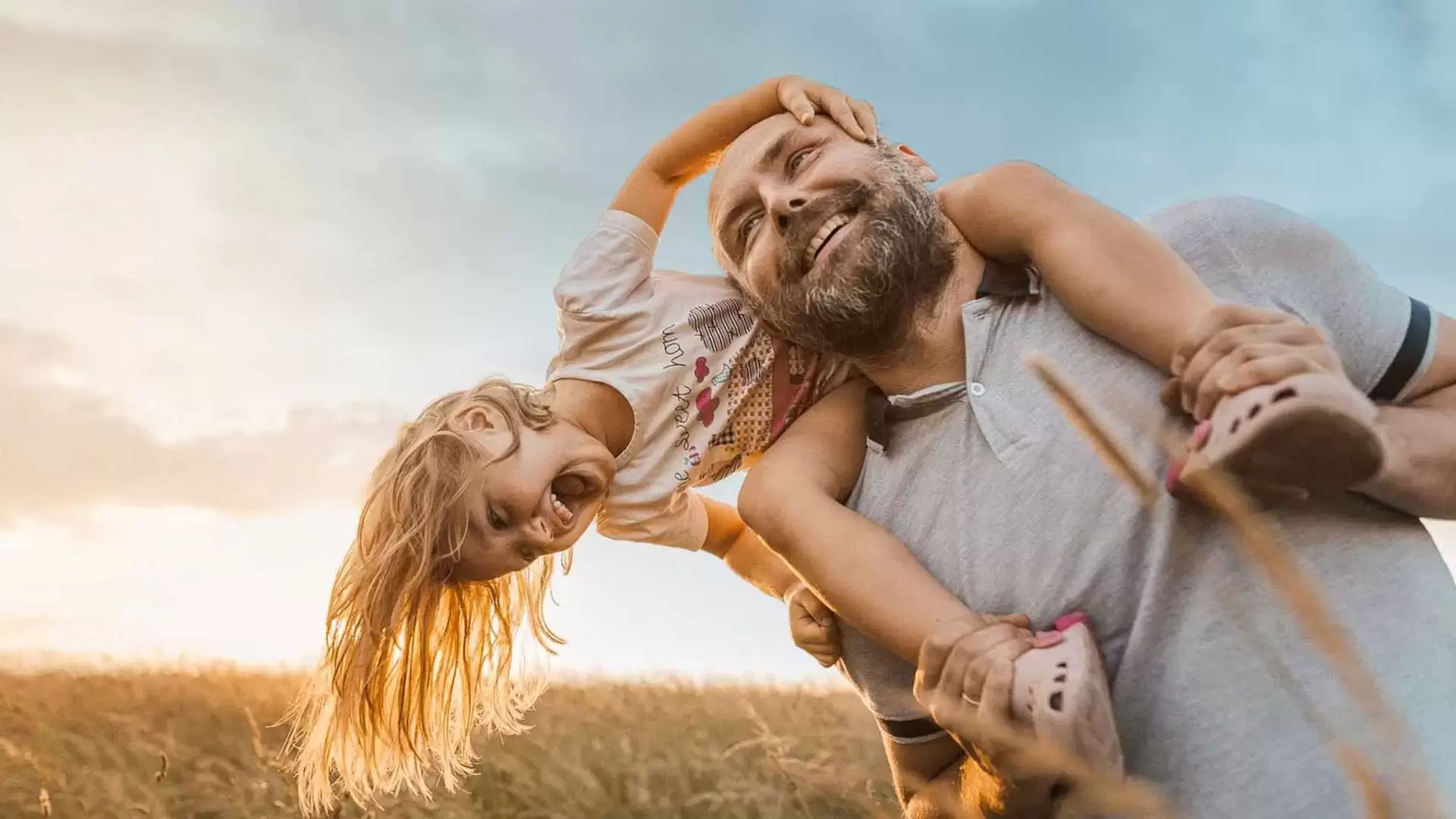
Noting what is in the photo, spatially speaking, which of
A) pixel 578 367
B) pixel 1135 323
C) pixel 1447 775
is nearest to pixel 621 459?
pixel 578 367

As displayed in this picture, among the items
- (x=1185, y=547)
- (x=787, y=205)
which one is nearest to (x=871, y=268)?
(x=787, y=205)

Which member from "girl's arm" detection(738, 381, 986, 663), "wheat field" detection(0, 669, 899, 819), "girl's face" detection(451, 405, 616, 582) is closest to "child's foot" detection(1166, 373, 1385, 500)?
"girl's arm" detection(738, 381, 986, 663)

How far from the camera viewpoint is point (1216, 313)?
64.8 inches

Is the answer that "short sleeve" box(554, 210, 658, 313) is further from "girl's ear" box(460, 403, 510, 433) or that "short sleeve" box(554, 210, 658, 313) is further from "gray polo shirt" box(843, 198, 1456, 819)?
"gray polo shirt" box(843, 198, 1456, 819)

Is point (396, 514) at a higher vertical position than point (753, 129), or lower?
lower

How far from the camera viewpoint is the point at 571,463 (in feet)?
8.38

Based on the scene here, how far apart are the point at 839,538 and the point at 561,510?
0.76 meters

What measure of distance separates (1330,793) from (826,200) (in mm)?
1426

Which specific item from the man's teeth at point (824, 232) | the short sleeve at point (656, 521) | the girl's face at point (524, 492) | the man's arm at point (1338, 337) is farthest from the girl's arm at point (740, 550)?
the man's arm at point (1338, 337)

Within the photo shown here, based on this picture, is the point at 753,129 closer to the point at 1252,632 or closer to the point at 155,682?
the point at 1252,632

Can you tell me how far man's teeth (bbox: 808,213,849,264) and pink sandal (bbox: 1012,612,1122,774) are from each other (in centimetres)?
101

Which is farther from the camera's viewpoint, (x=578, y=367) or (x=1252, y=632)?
(x=578, y=367)

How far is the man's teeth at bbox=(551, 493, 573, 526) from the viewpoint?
2533 millimetres

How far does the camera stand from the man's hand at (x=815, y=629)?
241 cm
